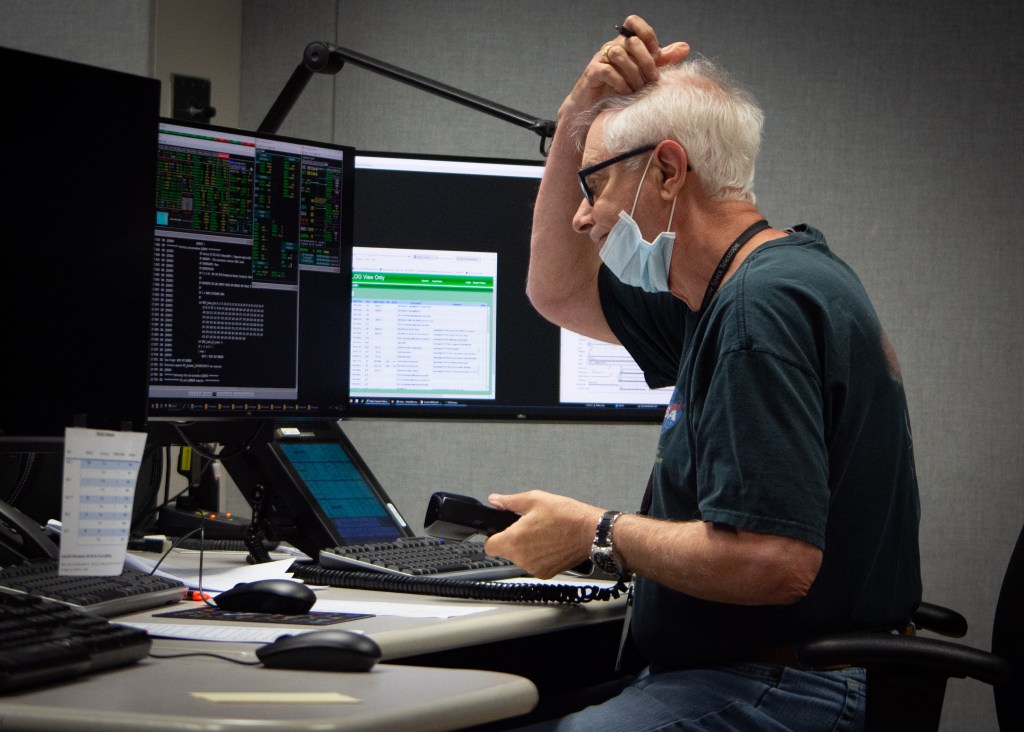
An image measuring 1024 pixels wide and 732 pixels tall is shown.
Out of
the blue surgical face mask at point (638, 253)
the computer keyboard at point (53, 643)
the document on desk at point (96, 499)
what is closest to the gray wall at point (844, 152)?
the blue surgical face mask at point (638, 253)

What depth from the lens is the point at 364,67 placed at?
201cm

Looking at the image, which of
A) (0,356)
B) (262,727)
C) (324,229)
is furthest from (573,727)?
(324,229)

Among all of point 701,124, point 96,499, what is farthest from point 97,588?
Result: point 701,124

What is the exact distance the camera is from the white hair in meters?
1.51

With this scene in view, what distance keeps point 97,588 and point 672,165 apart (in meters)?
0.91

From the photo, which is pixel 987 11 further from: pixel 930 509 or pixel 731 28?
pixel 930 509


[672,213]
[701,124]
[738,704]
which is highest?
[701,124]

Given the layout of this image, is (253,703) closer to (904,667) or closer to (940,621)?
(904,667)

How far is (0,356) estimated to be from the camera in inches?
41.8

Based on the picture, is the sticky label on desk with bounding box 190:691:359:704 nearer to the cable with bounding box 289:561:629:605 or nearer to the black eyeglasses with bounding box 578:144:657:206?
the cable with bounding box 289:561:629:605

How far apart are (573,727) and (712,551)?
0.25 metres

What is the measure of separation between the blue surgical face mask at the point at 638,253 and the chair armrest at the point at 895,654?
0.60 m

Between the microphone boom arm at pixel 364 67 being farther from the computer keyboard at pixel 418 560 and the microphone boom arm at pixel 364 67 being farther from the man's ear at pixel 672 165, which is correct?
the computer keyboard at pixel 418 560

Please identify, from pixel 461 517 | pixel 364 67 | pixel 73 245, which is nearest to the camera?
pixel 73 245
